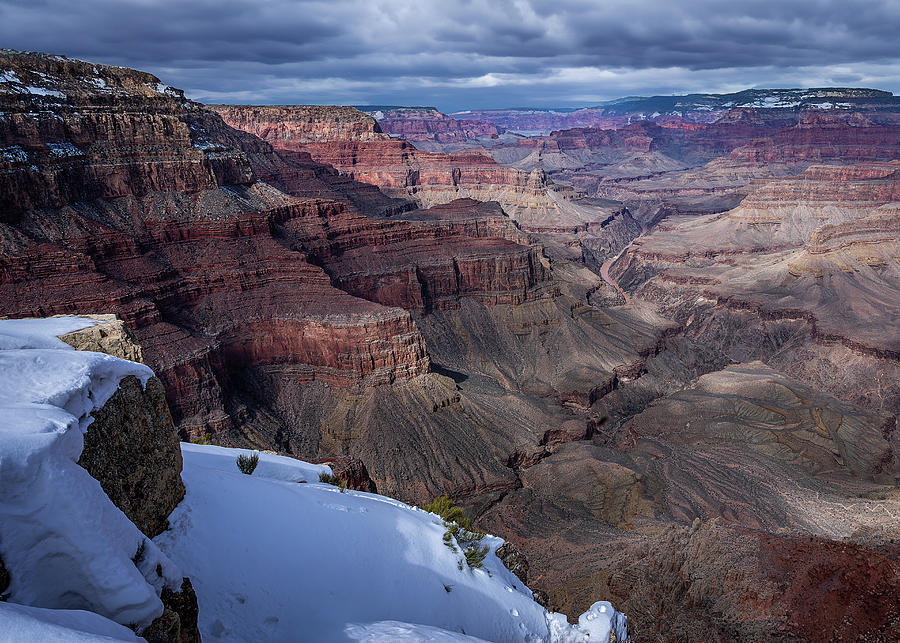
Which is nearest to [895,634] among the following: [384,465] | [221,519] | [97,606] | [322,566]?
[322,566]

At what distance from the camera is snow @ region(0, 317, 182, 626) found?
7.43 meters

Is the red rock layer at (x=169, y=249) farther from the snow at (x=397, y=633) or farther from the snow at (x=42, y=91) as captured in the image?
the snow at (x=397, y=633)

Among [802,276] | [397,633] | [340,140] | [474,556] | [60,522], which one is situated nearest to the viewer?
[60,522]

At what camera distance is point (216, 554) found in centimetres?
1291

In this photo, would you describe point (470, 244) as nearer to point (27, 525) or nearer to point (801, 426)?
point (801, 426)

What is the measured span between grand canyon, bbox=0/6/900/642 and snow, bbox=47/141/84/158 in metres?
0.48

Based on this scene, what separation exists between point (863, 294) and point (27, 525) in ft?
370

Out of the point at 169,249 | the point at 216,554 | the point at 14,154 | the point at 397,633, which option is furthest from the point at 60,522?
the point at 14,154

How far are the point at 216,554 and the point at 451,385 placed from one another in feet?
135

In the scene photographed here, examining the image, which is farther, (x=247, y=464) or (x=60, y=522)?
(x=247, y=464)

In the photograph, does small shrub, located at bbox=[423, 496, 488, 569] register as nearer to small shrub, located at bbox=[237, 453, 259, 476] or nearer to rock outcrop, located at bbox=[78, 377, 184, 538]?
small shrub, located at bbox=[237, 453, 259, 476]

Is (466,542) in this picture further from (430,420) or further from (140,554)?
(430,420)

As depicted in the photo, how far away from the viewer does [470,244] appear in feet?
267

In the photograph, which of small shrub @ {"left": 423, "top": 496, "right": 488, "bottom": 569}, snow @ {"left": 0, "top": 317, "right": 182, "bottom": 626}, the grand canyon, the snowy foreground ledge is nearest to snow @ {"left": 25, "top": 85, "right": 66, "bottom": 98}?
the grand canyon
